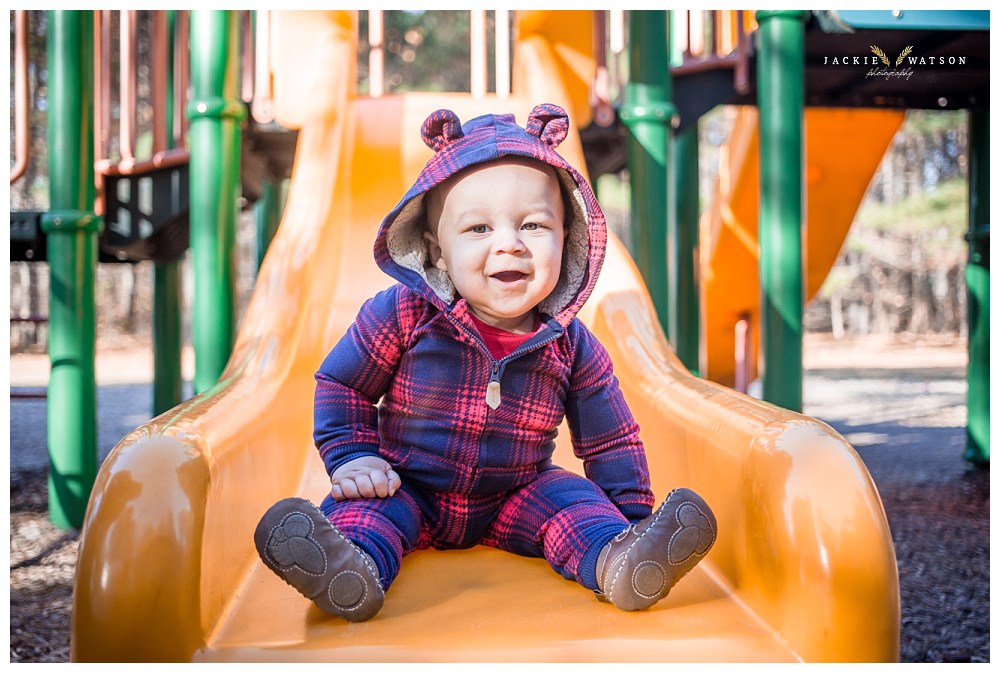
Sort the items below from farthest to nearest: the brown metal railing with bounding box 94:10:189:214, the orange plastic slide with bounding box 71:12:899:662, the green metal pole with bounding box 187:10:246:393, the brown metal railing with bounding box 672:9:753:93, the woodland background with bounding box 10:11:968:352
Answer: the woodland background with bounding box 10:11:968:352, the brown metal railing with bounding box 94:10:189:214, the brown metal railing with bounding box 672:9:753:93, the green metal pole with bounding box 187:10:246:393, the orange plastic slide with bounding box 71:12:899:662

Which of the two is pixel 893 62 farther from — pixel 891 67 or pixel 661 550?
pixel 661 550

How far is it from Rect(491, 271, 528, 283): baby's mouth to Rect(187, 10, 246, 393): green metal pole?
1643 millimetres

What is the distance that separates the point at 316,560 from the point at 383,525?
0.62 ft

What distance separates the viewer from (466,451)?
1.31 meters

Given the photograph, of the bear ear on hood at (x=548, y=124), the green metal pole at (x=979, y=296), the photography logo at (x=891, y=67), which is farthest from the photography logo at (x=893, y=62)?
the bear ear on hood at (x=548, y=124)

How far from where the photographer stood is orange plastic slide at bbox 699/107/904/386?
4293 mm

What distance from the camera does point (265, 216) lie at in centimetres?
490

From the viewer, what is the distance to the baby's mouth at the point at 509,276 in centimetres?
121

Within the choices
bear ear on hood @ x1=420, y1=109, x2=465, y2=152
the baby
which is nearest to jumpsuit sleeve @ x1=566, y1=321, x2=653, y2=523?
the baby

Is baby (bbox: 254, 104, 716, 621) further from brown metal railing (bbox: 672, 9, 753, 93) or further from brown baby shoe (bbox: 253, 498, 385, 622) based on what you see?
brown metal railing (bbox: 672, 9, 753, 93)

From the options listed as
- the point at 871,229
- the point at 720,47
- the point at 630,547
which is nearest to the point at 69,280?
the point at 630,547

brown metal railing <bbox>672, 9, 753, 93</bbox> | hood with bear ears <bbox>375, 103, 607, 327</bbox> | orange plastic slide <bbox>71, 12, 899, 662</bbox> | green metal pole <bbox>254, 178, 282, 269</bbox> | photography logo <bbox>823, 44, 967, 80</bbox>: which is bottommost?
orange plastic slide <bbox>71, 12, 899, 662</bbox>

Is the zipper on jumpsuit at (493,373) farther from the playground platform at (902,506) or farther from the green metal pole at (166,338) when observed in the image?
the green metal pole at (166,338)

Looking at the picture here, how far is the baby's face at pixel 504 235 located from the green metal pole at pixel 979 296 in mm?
3009
